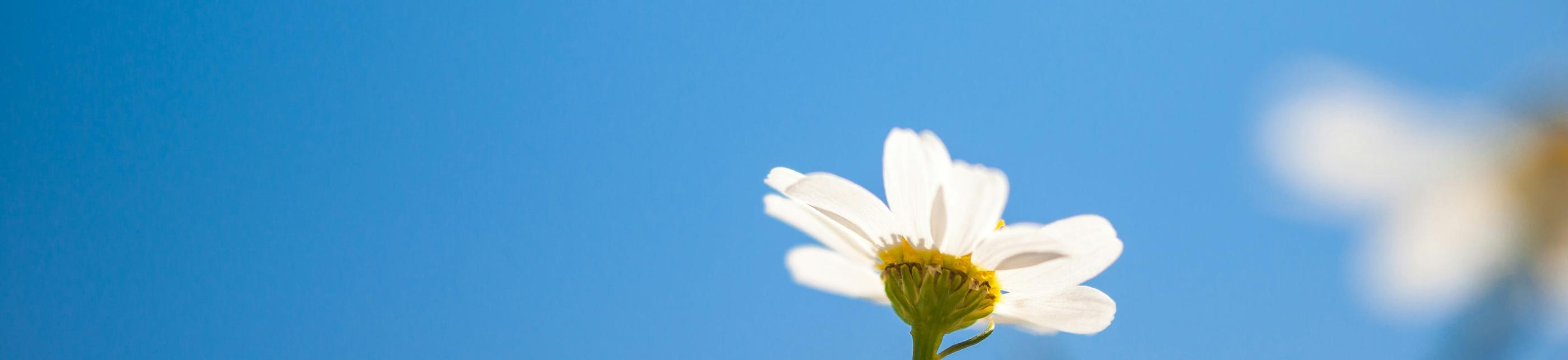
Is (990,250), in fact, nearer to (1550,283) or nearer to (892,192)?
(892,192)

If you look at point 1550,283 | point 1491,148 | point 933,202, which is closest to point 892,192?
point 933,202

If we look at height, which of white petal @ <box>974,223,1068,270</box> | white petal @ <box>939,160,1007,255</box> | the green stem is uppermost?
white petal @ <box>939,160,1007,255</box>

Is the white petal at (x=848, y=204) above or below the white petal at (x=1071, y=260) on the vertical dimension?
above

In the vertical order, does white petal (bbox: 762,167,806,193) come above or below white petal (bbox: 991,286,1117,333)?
above
